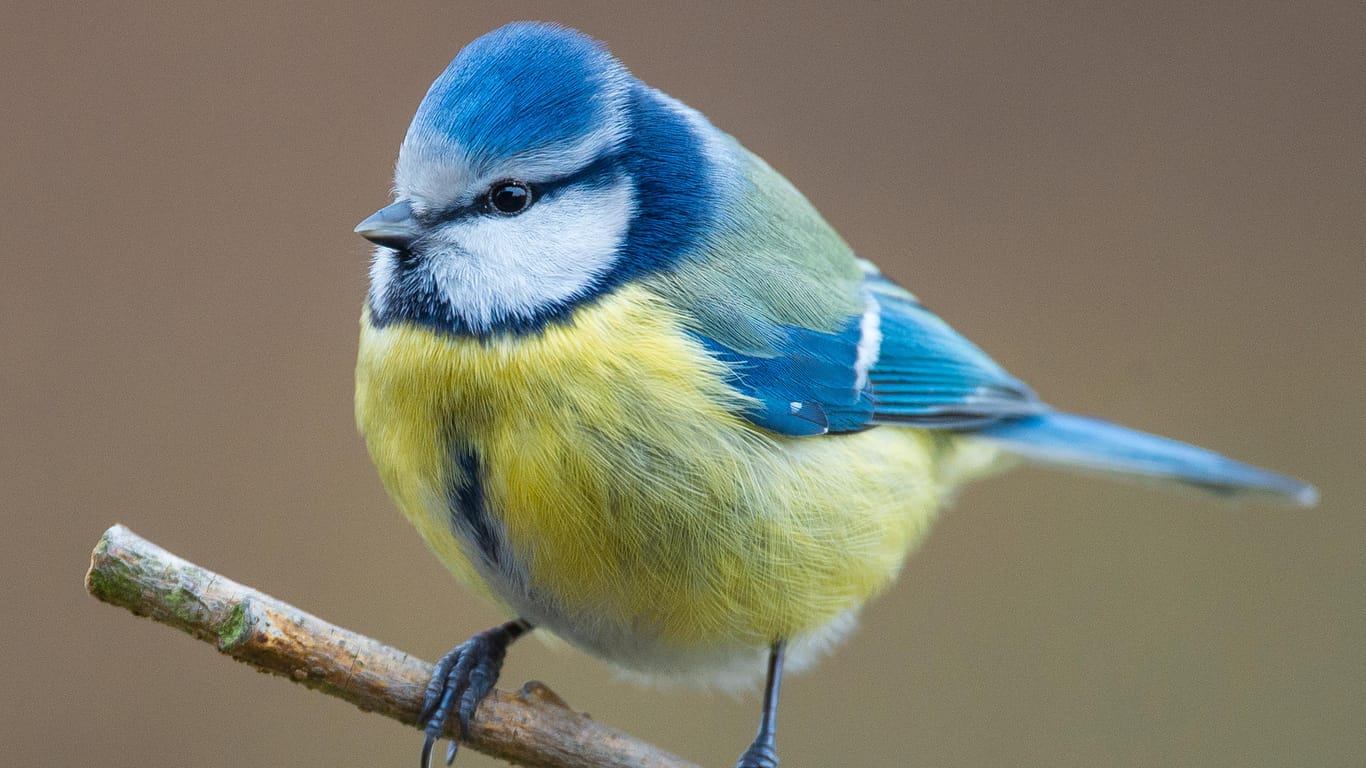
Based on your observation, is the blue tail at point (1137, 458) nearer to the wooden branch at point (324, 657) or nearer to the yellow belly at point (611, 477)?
the yellow belly at point (611, 477)

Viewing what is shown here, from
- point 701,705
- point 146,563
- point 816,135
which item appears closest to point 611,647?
point 146,563

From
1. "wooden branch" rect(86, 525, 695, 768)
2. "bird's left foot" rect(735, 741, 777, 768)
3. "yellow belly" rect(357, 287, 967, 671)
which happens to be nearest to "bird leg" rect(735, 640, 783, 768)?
"bird's left foot" rect(735, 741, 777, 768)

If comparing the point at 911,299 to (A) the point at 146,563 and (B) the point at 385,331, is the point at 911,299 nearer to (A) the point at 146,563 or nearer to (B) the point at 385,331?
(B) the point at 385,331

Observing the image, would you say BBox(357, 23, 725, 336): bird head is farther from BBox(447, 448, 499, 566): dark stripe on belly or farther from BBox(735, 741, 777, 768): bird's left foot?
BBox(735, 741, 777, 768): bird's left foot

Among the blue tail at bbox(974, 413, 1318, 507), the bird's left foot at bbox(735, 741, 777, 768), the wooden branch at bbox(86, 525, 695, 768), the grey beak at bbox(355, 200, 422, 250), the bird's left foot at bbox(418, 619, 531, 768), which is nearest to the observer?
the wooden branch at bbox(86, 525, 695, 768)

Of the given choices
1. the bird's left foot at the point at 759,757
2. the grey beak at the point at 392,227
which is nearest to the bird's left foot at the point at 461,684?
the bird's left foot at the point at 759,757

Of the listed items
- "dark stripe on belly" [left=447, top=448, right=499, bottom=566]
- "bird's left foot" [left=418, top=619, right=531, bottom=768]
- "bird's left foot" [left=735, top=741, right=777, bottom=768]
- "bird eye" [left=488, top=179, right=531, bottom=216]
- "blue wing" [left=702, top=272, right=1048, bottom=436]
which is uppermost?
"bird eye" [left=488, top=179, right=531, bottom=216]

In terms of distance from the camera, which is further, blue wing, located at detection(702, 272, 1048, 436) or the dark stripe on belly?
blue wing, located at detection(702, 272, 1048, 436)
